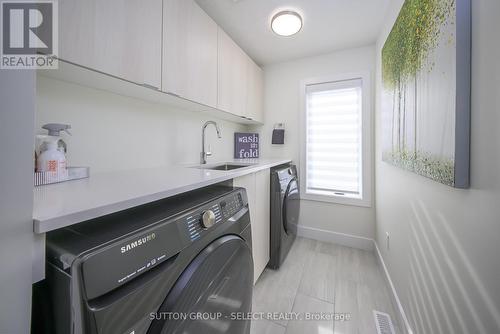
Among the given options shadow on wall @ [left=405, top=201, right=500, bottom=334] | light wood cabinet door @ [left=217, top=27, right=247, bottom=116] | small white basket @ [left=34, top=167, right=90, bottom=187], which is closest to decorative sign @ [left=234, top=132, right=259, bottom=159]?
→ light wood cabinet door @ [left=217, top=27, right=247, bottom=116]

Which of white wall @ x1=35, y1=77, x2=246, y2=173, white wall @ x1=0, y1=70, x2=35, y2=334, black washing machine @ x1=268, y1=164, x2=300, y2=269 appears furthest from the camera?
black washing machine @ x1=268, y1=164, x2=300, y2=269

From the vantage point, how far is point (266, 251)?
1685mm

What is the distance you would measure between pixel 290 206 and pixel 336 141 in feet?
3.31

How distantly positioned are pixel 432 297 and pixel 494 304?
40cm

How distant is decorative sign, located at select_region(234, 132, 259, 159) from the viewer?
242cm

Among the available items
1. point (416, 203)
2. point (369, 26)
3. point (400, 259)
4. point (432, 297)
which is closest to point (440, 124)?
point (416, 203)

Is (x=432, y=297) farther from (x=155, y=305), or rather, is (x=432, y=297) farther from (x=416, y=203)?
(x=155, y=305)

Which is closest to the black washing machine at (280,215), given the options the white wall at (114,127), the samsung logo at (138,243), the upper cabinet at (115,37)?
the white wall at (114,127)

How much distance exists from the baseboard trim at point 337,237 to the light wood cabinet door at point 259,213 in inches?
35.6

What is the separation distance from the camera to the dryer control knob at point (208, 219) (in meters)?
0.68

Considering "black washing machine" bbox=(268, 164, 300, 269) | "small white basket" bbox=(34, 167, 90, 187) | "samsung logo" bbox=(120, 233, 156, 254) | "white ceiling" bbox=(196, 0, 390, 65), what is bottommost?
"black washing machine" bbox=(268, 164, 300, 269)

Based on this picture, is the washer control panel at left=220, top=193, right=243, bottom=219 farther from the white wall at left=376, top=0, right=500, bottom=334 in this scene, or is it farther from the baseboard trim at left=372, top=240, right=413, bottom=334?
Result: the baseboard trim at left=372, top=240, right=413, bottom=334

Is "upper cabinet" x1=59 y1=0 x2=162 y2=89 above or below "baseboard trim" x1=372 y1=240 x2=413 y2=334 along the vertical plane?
above

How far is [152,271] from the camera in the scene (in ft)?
1.68
